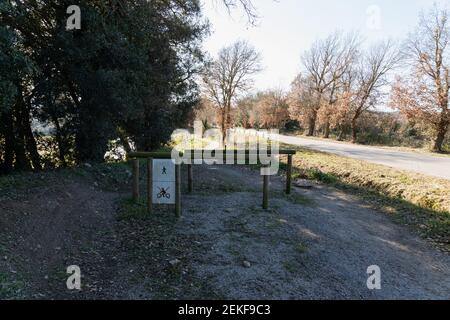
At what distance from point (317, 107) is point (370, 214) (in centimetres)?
3107

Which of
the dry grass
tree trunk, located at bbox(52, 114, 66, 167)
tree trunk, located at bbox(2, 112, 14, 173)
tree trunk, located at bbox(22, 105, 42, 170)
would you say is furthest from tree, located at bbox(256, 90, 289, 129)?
tree trunk, located at bbox(2, 112, 14, 173)

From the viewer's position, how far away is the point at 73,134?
9562mm

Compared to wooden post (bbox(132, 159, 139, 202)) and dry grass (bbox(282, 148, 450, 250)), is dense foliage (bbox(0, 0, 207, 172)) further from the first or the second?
dry grass (bbox(282, 148, 450, 250))

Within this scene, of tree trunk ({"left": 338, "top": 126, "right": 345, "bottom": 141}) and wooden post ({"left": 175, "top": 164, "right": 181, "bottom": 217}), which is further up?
tree trunk ({"left": 338, "top": 126, "right": 345, "bottom": 141})

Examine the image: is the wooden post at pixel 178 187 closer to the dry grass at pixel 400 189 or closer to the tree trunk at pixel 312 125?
the dry grass at pixel 400 189

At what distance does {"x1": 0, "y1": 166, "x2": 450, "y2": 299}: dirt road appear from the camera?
3834 mm

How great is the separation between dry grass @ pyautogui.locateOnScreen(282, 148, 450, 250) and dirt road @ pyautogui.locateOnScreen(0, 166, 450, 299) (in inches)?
20.5

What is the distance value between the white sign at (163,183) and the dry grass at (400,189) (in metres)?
5.00

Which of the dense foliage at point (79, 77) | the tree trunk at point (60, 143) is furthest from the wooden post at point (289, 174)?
the tree trunk at point (60, 143)

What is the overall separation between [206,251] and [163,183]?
6.17 ft

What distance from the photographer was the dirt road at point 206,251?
3834mm
